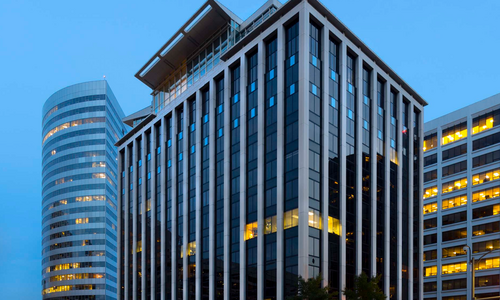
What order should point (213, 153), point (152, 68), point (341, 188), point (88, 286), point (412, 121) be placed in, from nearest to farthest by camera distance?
point (341, 188) → point (213, 153) → point (412, 121) → point (152, 68) → point (88, 286)

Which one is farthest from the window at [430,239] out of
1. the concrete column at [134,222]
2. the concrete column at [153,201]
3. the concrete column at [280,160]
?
the concrete column at [280,160]

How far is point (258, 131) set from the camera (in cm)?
5850

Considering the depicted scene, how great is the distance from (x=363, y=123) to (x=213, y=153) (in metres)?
19.2

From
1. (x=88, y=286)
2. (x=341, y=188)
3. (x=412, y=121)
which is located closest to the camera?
(x=341, y=188)

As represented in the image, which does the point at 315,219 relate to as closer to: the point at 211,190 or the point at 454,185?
the point at 211,190

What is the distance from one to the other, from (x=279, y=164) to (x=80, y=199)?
121 meters

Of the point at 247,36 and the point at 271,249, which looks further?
the point at 247,36

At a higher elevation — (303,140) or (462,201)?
(303,140)

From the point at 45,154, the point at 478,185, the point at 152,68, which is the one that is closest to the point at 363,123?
the point at 152,68

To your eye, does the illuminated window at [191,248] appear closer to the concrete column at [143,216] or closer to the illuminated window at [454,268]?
the concrete column at [143,216]

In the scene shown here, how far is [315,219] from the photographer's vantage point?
52.8 meters

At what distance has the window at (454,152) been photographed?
98062mm

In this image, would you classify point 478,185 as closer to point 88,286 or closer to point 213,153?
point 213,153

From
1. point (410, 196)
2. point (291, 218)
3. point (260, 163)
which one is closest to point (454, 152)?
point (410, 196)
